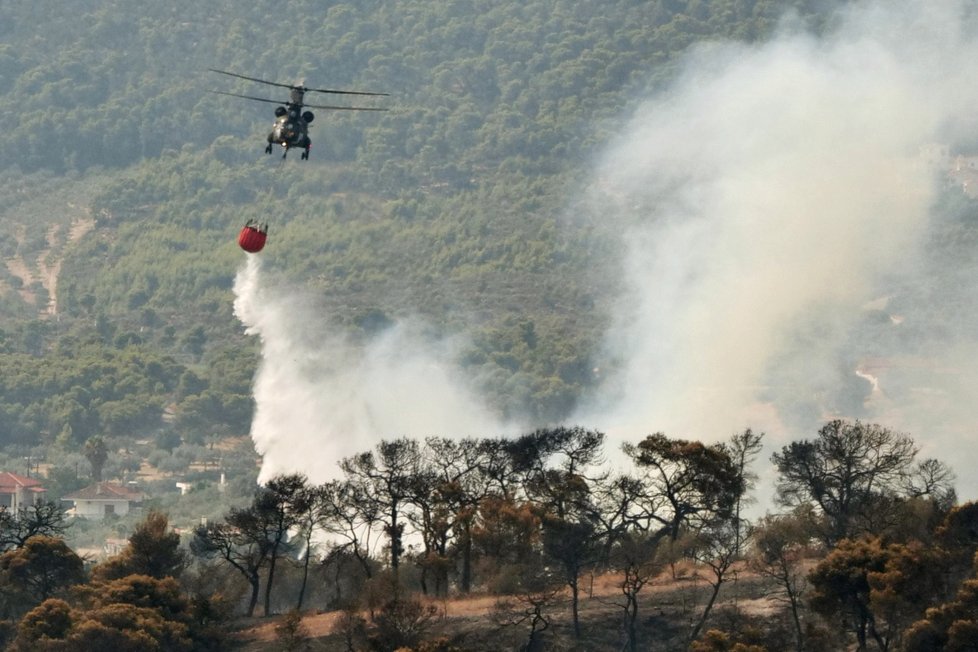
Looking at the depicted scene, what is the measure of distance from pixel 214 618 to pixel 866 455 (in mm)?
30193

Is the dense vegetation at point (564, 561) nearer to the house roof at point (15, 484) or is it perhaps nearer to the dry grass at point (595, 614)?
the dry grass at point (595, 614)

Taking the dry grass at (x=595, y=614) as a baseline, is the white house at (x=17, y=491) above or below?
above

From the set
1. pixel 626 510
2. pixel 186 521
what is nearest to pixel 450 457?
pixel 626 510

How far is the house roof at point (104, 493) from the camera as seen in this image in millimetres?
192875

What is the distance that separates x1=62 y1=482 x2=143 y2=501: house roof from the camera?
193m

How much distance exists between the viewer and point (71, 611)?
93.2 m

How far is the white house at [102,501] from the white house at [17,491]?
322 centimetres

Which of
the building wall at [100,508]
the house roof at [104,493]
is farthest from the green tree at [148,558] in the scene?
the house roof at [104,493]

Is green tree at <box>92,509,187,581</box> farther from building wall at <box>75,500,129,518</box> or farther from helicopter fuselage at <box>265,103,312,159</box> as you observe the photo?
building wall at <box>75,500,129,518</box>

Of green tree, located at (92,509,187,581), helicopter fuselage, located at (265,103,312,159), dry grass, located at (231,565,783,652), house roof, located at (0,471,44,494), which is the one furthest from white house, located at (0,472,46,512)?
dry grass, located at (231,565,783,652)

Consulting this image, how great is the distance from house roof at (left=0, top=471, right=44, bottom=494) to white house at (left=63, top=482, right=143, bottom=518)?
3.56 metres

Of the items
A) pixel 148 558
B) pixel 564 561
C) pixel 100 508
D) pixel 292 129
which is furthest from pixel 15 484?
pixel 564 561

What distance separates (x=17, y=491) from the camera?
612ft

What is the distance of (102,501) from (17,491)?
27.5 feet
